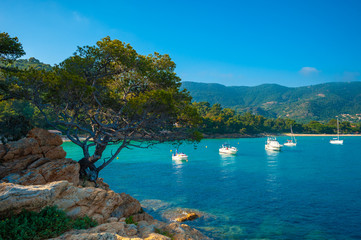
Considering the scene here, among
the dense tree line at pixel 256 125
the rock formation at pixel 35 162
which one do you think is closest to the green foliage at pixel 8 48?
the rock formation at pixel 35 162

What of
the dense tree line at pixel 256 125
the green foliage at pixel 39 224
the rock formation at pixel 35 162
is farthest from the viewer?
the dense tree line at pixel 256 125

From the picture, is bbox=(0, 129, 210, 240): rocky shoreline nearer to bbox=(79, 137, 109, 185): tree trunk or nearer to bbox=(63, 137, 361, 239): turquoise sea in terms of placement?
bbox=(79, 137, 109, 185): tree trunk

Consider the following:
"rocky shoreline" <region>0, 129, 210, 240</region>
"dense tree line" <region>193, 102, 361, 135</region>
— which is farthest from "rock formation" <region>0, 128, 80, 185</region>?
"dense tree line" <region>193, 102, 361, 135</region>

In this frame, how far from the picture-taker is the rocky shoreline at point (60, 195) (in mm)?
6988

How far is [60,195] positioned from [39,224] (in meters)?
1.56

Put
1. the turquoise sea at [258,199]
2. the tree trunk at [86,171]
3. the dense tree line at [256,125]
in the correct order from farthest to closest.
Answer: the dense tree line at [256,125] < the turquoise sea at [258,199] < the tree trunk at [86,171]

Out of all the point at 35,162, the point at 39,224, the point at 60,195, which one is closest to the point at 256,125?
the point at 35,162

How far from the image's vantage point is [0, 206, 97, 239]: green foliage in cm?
620

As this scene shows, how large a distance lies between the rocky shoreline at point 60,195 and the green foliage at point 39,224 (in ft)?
0.85

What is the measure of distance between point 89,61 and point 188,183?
64.1 feet

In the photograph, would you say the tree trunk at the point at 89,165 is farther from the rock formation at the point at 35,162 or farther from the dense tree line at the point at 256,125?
the dense tree line at the point at 256,125

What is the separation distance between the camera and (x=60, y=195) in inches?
325

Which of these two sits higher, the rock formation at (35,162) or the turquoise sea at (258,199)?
the rock formation at (35,162)

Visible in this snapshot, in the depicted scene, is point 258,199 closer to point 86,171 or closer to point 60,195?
point 86,171
